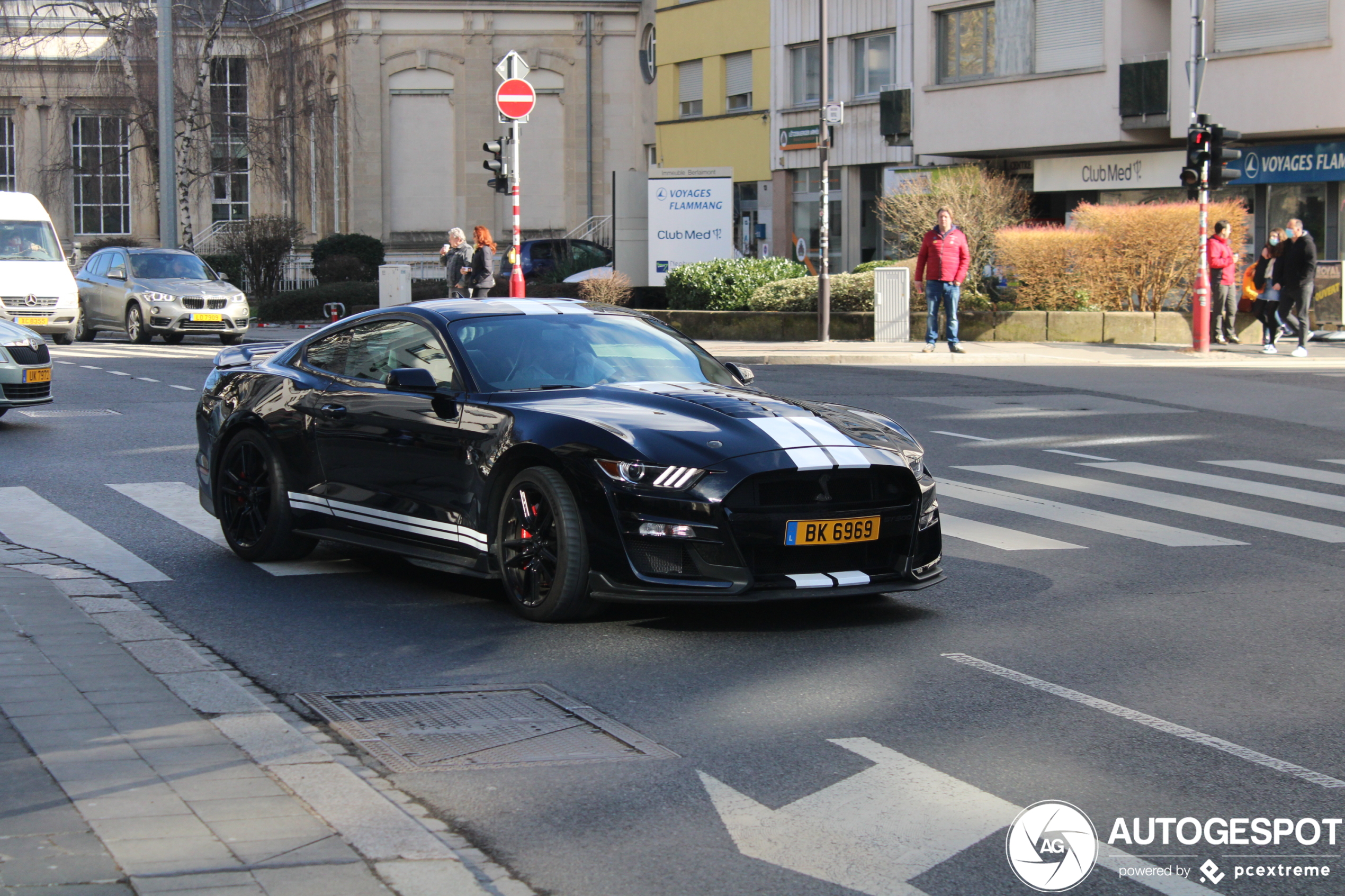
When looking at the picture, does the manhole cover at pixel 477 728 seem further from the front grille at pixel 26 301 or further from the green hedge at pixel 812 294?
the front grille at pixel 26 301

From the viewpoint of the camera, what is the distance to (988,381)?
67.5 ft

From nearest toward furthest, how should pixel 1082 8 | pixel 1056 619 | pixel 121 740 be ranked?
pixel 121 740, pixel 1056 619, pixel 1082 8

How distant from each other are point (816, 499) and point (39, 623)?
3.27 m

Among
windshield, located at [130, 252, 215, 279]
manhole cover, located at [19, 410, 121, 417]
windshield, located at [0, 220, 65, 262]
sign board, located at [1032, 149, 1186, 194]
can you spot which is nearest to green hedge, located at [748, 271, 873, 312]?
windshield, located at [130, 252, 215, 279]

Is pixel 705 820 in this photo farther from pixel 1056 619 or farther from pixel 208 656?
pixel 1056 619

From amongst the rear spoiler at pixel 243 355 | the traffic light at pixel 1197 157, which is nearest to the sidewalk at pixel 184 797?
the rear spoiler at pixel 243 355

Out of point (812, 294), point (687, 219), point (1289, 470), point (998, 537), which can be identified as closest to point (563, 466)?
point (998, 537)

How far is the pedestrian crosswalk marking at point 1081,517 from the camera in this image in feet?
31.4

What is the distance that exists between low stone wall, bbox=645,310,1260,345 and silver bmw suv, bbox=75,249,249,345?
30.0ft

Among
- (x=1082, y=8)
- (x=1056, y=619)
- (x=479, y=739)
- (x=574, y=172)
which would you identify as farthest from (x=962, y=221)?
(x=479, y=739)

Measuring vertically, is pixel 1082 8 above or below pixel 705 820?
above

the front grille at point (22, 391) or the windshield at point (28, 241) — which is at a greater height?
the windshield at point (28, 241)

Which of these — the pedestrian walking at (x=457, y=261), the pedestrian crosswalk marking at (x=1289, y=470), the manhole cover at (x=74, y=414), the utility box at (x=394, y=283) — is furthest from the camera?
the utility box at (x=394, y=283)

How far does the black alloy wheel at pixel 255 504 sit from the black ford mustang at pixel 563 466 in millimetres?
12
